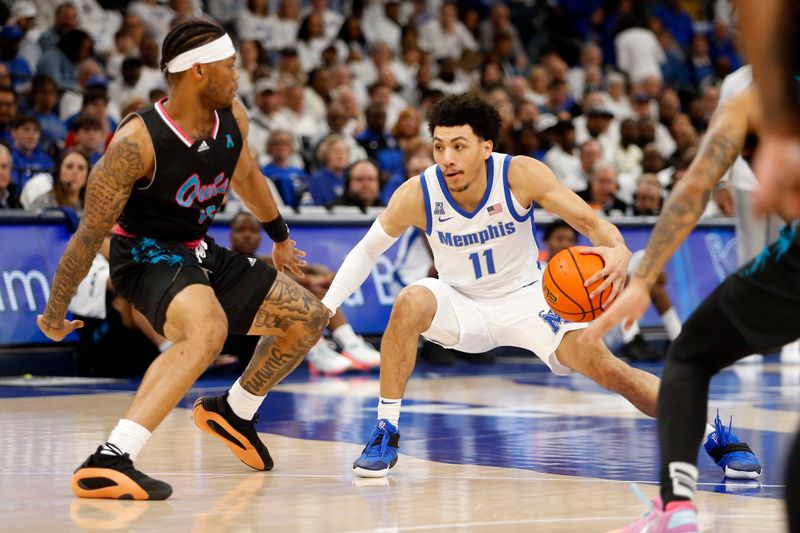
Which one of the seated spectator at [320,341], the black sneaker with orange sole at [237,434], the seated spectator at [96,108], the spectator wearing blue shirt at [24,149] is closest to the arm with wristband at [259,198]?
the black sneaker with orange sole at [237,434]

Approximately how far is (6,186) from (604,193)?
6.51 meters

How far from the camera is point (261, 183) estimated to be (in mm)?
6520

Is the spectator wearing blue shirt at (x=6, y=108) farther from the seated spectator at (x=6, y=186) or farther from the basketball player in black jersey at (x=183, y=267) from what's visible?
the basketball player in black jersey at (x=183, y=267)

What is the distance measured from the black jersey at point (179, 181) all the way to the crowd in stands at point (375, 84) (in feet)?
17.9

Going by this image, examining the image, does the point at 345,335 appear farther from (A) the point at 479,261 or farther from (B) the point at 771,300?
(B) the point at 771,300

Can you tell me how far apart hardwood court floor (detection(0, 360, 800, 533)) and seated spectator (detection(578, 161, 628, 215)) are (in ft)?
13.9

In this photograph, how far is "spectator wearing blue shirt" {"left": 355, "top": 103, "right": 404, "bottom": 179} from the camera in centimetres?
1499

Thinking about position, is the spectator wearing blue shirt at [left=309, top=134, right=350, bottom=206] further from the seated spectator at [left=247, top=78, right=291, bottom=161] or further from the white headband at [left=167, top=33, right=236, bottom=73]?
the white headband at [left=167, top=33, right=236, bottom=73]

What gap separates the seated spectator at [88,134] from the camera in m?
12.2

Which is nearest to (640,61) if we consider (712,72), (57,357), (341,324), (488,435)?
(712,72)

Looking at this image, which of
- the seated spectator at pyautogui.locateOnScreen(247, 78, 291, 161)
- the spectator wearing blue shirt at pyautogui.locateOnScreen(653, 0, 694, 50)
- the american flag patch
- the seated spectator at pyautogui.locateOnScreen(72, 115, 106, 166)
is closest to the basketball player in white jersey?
the american flag patch

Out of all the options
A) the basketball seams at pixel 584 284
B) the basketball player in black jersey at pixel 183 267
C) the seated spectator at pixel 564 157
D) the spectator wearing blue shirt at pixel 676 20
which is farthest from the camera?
the spectator wearing blue shirt at pixel 676 20

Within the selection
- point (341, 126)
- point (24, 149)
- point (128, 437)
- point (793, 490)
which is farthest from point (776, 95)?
point (341, 126)

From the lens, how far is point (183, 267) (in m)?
5.82
